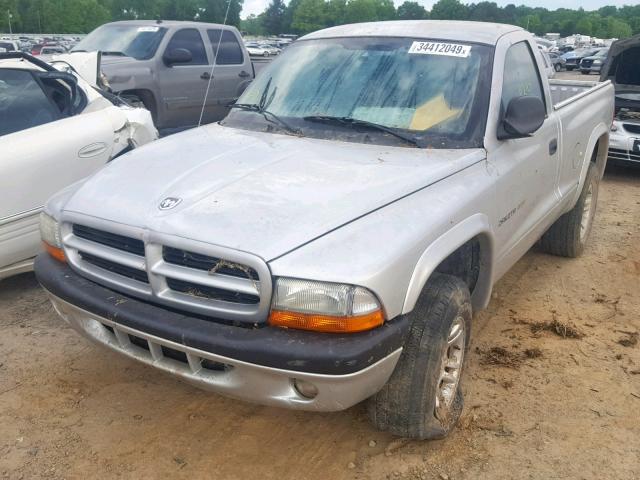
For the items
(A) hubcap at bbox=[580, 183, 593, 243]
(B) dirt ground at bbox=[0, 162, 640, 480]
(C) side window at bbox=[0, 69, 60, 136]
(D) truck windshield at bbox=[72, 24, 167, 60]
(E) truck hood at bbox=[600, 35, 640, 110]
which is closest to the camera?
(B) dirt ground at bbox=[0, 162, 640, 480]

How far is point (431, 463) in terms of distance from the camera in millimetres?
2793

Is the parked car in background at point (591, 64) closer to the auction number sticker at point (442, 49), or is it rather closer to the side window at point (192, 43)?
the side window at point (192, 43)

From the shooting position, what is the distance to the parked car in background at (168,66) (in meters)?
8.43

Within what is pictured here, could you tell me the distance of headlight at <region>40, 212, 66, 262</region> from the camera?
116 inches

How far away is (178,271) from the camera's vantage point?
2443mm

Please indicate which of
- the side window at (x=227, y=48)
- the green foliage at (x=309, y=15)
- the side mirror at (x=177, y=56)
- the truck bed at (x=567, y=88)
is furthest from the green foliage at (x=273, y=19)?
the truck bed at (x=567, y=88)

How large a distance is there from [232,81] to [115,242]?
7593mm

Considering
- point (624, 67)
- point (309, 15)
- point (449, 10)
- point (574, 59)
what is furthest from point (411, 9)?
point (624, 67)

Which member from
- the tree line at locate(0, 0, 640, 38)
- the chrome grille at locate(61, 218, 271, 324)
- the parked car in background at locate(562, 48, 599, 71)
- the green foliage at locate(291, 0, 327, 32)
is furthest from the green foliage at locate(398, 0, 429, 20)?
the chrome grille at locate(61, 218, 271, 324)

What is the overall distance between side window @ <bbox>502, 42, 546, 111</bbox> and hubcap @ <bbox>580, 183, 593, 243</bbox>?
62.0 inches

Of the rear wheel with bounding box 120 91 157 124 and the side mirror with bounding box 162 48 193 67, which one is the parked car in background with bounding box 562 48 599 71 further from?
the rear wheel with bounding box 120 91 157 124

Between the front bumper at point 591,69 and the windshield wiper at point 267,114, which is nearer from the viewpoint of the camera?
the windshield wiper at point 267,114

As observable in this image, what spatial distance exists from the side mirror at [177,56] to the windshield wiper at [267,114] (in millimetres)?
4912

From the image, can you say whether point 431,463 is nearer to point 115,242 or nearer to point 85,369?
point 115,242
